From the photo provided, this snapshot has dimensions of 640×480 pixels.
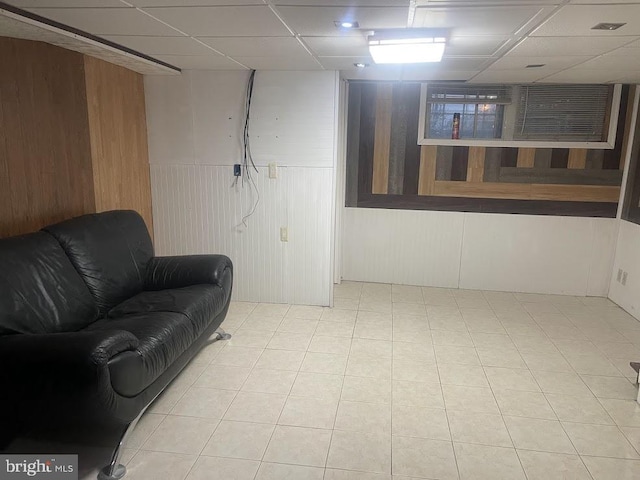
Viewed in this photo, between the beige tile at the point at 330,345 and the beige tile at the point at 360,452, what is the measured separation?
0.97 m

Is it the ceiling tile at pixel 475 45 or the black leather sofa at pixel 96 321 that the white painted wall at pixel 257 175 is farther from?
the ceiling tile at pixel 475 45

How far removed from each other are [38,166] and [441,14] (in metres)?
2.57

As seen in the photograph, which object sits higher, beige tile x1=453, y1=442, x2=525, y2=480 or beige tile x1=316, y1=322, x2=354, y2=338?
beige tile x1=316, y1=322, x2=354, y2=338

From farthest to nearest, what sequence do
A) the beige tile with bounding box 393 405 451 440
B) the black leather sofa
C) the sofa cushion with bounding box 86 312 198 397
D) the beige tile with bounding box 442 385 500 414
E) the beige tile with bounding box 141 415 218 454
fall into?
1. the beige tile with bounding box 442 385 500 414
2. the beige tile with bounding box 393 405 451 440
3. the beige tile with bounding box 141 415 218 454
4. the sofa cushion with bounding box 86 312 198 397
5. the black leather sofa

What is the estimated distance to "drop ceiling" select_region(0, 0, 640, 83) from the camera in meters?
2.04

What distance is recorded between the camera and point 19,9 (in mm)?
2227

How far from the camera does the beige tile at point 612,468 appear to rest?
212 cm

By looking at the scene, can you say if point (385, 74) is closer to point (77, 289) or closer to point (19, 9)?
point (19, 9)

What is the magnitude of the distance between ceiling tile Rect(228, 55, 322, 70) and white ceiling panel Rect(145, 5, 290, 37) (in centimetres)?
75

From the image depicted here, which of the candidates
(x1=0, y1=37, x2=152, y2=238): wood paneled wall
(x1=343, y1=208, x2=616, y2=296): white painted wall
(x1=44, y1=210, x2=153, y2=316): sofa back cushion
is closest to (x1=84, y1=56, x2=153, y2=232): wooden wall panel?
(x1=0, y1=37, x2=152, y2=238): wood paneled wall

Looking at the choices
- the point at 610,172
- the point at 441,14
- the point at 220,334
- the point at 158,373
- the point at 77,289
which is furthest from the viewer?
the point at 610,172

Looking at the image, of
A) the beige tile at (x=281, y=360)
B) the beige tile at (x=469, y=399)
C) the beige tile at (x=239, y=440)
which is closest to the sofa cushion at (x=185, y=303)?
Answer: the beige tile at (x=281, y=360)

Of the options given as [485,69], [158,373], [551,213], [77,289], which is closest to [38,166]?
[77,289]

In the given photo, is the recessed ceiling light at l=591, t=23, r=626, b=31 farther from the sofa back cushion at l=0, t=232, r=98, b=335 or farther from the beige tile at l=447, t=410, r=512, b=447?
the sofa back cushion at l=0, t=232, r=98, b=335
